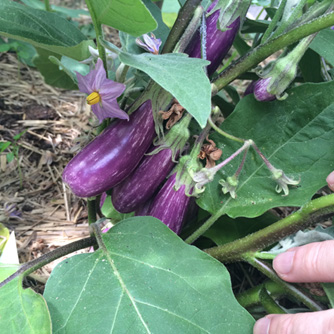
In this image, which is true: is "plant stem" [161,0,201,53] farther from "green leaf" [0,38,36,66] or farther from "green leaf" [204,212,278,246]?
"green leaf" [0,38,36,66]

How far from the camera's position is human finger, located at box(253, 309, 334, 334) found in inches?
18.4

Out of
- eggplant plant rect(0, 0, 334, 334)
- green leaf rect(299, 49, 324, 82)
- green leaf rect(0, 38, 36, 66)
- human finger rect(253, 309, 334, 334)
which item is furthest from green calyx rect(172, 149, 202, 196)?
green leaf rect(0, 38, 36, 66)

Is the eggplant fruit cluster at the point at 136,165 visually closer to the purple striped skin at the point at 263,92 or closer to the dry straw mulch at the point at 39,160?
the purple striped skin at the point at 263,92

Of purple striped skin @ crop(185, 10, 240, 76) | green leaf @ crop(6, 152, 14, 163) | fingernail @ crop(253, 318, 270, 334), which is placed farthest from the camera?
green leaf @ crop(6, 152, 14, 163)

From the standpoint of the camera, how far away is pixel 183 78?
43 cm

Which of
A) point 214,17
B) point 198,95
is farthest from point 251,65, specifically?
point 198,95

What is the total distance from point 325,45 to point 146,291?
0.49 meters

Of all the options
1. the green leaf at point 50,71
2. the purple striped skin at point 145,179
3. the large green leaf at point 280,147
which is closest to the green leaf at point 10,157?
the green leaf at point 50,71

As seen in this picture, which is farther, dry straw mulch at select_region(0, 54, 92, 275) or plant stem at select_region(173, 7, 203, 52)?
dry straw mulch at select_region(0, 54, 92, 275)

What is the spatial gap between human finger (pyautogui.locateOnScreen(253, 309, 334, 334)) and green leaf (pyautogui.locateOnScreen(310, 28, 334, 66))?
383 mm

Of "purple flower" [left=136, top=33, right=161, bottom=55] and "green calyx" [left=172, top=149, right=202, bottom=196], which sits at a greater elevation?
"purple flower" [left=136, top=33, right=161, bottom=55]

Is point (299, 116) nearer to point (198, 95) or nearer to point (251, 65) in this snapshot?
point (251, 65)

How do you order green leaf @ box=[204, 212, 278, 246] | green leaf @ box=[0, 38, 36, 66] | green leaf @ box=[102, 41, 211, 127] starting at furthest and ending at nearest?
green leaf @ box=[0, 38, 36, 66] < green leaf @ box=[204, 212, 278, 246] < green leaf @ box=[102, 41, 211, 127]

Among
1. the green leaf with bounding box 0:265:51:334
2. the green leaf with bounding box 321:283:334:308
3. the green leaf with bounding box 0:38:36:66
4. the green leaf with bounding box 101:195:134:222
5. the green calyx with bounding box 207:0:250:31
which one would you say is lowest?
the green leaf with bounding box 0:38:36:66
